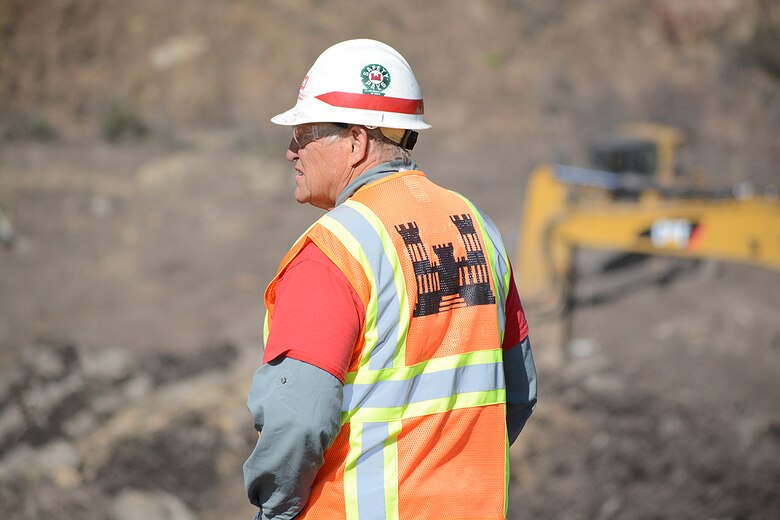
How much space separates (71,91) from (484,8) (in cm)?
945

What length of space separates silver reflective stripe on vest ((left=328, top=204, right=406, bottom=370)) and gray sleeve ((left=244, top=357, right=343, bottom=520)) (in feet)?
0.45

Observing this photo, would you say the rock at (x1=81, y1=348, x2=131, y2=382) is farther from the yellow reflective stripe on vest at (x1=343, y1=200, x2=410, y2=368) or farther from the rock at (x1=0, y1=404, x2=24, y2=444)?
the yellow reflective stripe on vest at (x1=343, y1=200, x2=410, y2=368)

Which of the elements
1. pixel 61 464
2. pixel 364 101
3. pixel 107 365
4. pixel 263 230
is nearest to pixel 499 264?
pixel 364 101

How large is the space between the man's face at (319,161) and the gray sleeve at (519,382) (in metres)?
0.63

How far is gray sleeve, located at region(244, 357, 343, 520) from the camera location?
1689 mm

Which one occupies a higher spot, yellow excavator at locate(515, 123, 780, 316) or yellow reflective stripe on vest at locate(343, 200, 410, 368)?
yellow reflective stripe on vest at locate(343, 200, 410, 368)

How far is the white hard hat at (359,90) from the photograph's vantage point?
1922 millimetres

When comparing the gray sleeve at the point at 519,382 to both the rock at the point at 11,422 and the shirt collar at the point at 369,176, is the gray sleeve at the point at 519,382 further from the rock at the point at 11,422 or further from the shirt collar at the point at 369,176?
the rock at the point at 11,422

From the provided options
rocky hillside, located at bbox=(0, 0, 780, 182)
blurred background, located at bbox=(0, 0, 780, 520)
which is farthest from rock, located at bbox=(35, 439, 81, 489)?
rocky hillside, located at bbox=(0, 0, 780, 182)

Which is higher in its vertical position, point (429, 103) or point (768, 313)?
point (429, 103)

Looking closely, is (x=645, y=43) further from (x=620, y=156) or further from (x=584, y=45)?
(x=620, y=156)

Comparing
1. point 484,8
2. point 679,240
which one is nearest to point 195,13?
point 484,8

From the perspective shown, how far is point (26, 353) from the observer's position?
8.71m

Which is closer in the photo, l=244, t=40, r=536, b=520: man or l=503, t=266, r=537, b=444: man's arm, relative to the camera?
l=244, t=40, r=536, b=520: man
